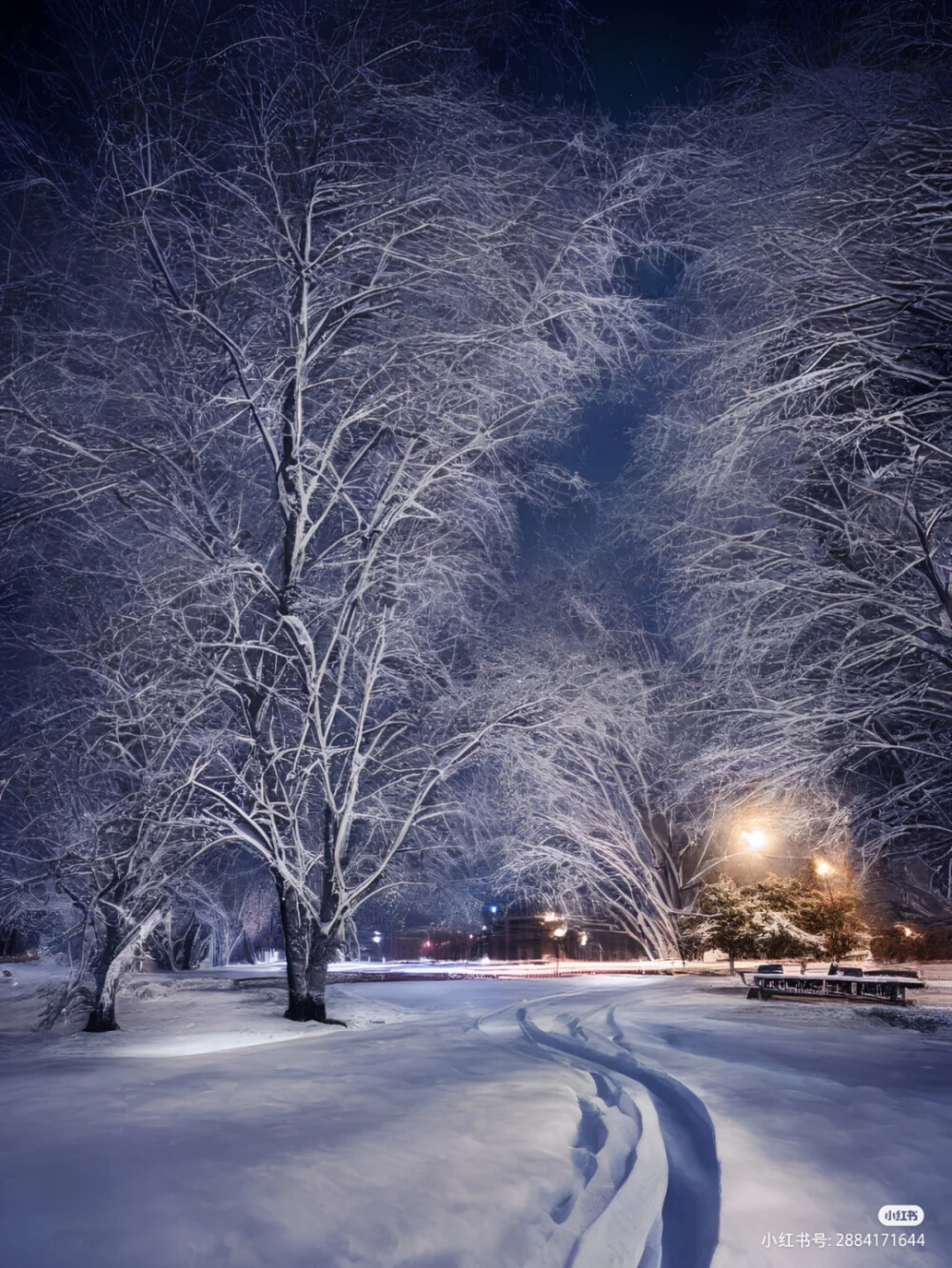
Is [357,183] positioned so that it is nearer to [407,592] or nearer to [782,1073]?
[407,592]

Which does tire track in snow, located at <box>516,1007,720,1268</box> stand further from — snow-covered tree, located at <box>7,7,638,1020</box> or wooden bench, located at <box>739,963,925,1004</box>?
wooden bench, located at <box>739,963,925,1004</box>

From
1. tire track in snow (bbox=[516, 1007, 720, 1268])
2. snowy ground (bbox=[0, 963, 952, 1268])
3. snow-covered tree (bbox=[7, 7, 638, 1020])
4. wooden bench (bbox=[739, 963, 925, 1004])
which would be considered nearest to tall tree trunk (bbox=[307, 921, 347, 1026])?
snow-covered tree (bbox=[7, 7, 638, 1020])

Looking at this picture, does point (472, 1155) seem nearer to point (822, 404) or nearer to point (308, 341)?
point (308, 341)

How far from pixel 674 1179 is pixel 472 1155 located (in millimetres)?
1118

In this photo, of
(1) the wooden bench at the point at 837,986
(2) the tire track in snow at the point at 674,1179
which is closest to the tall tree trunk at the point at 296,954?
(2) the tire track in snow at the point at 674,1179

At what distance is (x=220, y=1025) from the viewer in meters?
11.5

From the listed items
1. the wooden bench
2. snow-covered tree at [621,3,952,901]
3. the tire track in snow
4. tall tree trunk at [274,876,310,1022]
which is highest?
snow-covered tree at [621,3,952,901]

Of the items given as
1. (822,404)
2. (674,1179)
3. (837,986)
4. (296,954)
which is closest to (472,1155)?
(674,1179)

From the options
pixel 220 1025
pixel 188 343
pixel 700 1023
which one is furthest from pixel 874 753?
pixel 188 343

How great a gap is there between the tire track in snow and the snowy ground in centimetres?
2

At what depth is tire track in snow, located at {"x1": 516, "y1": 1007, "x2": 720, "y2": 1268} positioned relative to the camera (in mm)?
3666

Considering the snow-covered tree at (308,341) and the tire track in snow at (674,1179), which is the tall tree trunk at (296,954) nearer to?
the snow-covered tree at (308,341)

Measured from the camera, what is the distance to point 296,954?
11.8 m

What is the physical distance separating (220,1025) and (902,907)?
2255 cm
